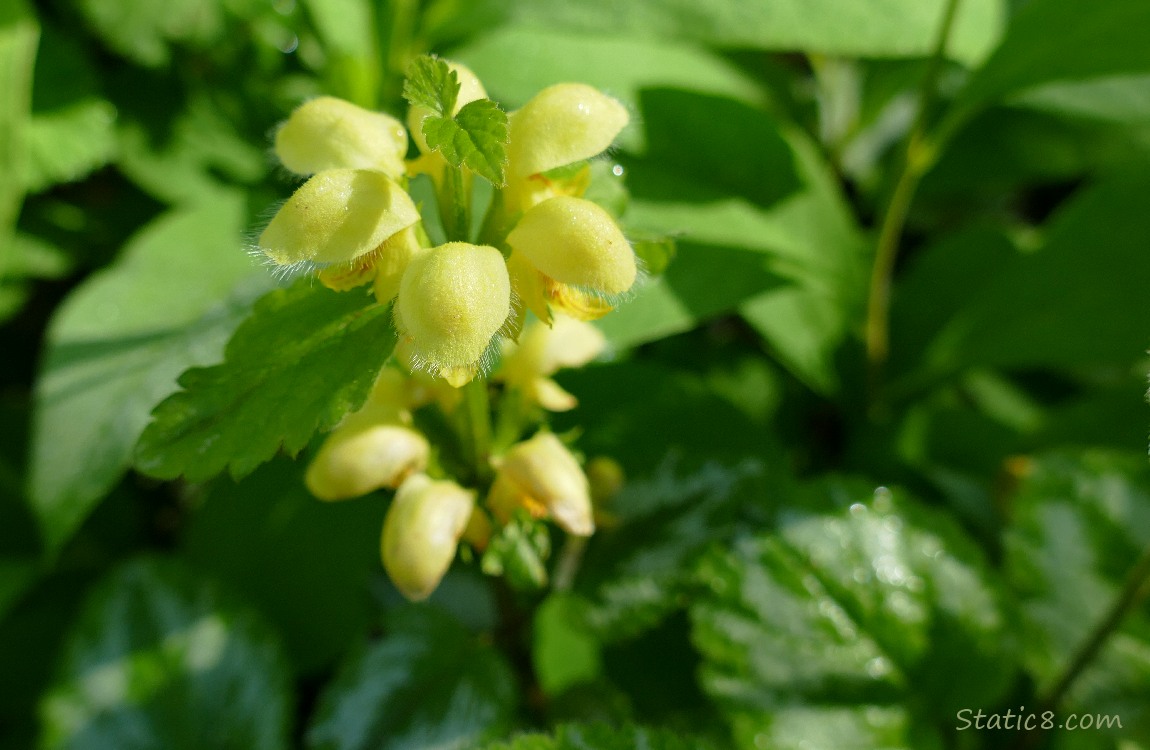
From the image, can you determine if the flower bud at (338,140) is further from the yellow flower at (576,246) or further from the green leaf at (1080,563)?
the green leaf at (1080,563)

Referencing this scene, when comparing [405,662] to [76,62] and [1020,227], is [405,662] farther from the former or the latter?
[1020,227]

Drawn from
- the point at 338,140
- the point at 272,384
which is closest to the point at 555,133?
the point at 338,140

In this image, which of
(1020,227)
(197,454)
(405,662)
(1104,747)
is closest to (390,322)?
(197,454)

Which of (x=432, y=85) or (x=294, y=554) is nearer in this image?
(x=432, y=85)

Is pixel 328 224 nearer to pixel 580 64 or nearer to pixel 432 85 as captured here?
pixel 432 85

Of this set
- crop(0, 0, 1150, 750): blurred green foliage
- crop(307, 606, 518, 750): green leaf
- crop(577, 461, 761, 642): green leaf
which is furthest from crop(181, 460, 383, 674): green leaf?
crop(577, 461, 761, 642): green leaf
